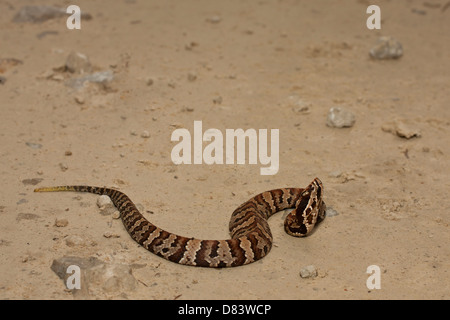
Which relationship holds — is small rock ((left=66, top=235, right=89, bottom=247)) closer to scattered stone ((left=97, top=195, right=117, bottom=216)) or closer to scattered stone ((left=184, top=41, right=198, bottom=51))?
scattered stone ((left=97, top=195, right=117, bottom=216))

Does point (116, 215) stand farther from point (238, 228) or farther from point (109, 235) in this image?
point (238, 228)

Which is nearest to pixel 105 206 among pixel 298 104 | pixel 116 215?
pixel 116 215

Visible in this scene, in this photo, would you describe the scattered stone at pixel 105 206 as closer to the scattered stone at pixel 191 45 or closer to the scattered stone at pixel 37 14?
the scattered stone at pixel 191 45

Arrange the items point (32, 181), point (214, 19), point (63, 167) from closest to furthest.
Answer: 1. point (32, 181)
2. point (63, 167)
3. point (214, 19)

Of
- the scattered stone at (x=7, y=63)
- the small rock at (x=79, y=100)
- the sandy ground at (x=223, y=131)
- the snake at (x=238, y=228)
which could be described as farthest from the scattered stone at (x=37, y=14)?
the snake at (x=238, y=228)

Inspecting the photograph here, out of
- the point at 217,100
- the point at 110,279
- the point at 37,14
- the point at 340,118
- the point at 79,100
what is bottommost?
the point at 110,279
